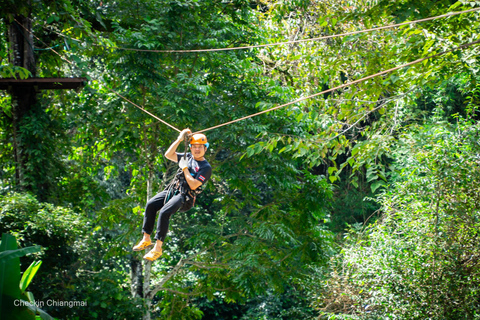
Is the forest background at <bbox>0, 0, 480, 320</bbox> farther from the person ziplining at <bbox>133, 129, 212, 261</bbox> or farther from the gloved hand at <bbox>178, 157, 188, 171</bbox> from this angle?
the gloved hand at <bbox>178, 157, 188, 171</bbox>

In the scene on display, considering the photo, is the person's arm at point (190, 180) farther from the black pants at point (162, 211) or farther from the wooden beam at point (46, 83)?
the wooden beam at point (46, 83)

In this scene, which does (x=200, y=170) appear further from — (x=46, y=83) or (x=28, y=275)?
(x=46, y=83)

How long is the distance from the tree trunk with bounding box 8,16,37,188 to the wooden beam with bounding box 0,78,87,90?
0.29 metres

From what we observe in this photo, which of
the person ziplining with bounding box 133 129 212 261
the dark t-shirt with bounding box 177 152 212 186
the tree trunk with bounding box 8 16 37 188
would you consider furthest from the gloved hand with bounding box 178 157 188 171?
the tree trunk with bounding box 8 16 37 188

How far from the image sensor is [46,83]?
24.5ft

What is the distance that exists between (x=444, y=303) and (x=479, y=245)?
95 cm

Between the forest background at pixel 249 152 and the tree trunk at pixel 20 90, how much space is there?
63 mm

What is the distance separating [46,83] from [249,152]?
3.84 metres

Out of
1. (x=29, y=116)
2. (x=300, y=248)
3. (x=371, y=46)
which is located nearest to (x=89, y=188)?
(x=29, y=116)

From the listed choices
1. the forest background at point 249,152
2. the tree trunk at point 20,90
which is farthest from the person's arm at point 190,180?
the tree trunk at point 20,90

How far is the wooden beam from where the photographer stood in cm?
712

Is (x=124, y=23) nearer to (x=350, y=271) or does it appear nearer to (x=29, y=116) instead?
(x=29, y=116)

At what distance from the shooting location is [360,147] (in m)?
5.38

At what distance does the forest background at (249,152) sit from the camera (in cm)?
596
